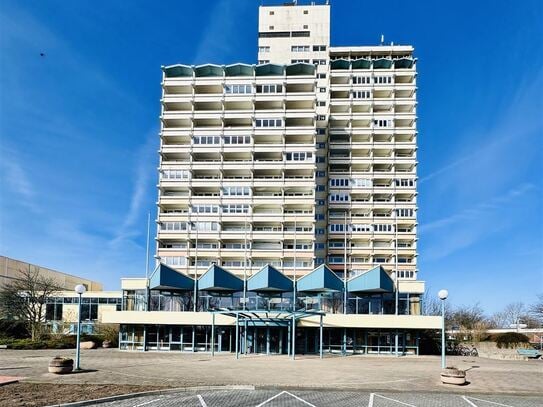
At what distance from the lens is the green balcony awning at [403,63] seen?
267 feet

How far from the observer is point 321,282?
4338 cm

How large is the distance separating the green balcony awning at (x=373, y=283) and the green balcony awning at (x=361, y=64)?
48165 millimetres

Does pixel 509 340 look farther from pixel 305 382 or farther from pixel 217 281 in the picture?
pixel 305 382

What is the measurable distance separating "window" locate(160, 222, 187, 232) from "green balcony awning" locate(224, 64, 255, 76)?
898 inches

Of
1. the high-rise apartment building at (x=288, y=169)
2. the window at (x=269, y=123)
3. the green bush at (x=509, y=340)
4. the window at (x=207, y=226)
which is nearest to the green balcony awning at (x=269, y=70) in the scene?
the high-rise apartment building at (x=288, y=169)

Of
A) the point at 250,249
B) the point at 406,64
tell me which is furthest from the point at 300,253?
the point at 406,64

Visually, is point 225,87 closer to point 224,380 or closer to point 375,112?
point 375,112

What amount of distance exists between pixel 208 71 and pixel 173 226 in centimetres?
2310

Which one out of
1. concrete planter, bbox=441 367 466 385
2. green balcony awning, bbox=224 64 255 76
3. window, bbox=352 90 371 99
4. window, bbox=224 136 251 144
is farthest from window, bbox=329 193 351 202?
concrete planter, bbox=441 367 466 385

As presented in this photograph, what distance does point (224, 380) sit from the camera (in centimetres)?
2191

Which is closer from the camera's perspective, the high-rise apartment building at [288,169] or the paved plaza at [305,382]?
the paved plaza at [305,382]

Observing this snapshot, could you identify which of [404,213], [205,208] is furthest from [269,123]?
[404,213]

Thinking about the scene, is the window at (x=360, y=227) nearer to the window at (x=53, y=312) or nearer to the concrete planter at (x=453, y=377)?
the window at (x=53, y=312)

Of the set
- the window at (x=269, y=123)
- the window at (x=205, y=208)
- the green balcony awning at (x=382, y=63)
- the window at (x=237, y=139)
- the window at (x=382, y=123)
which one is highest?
the green balcony awning at (x=382, y=63)
